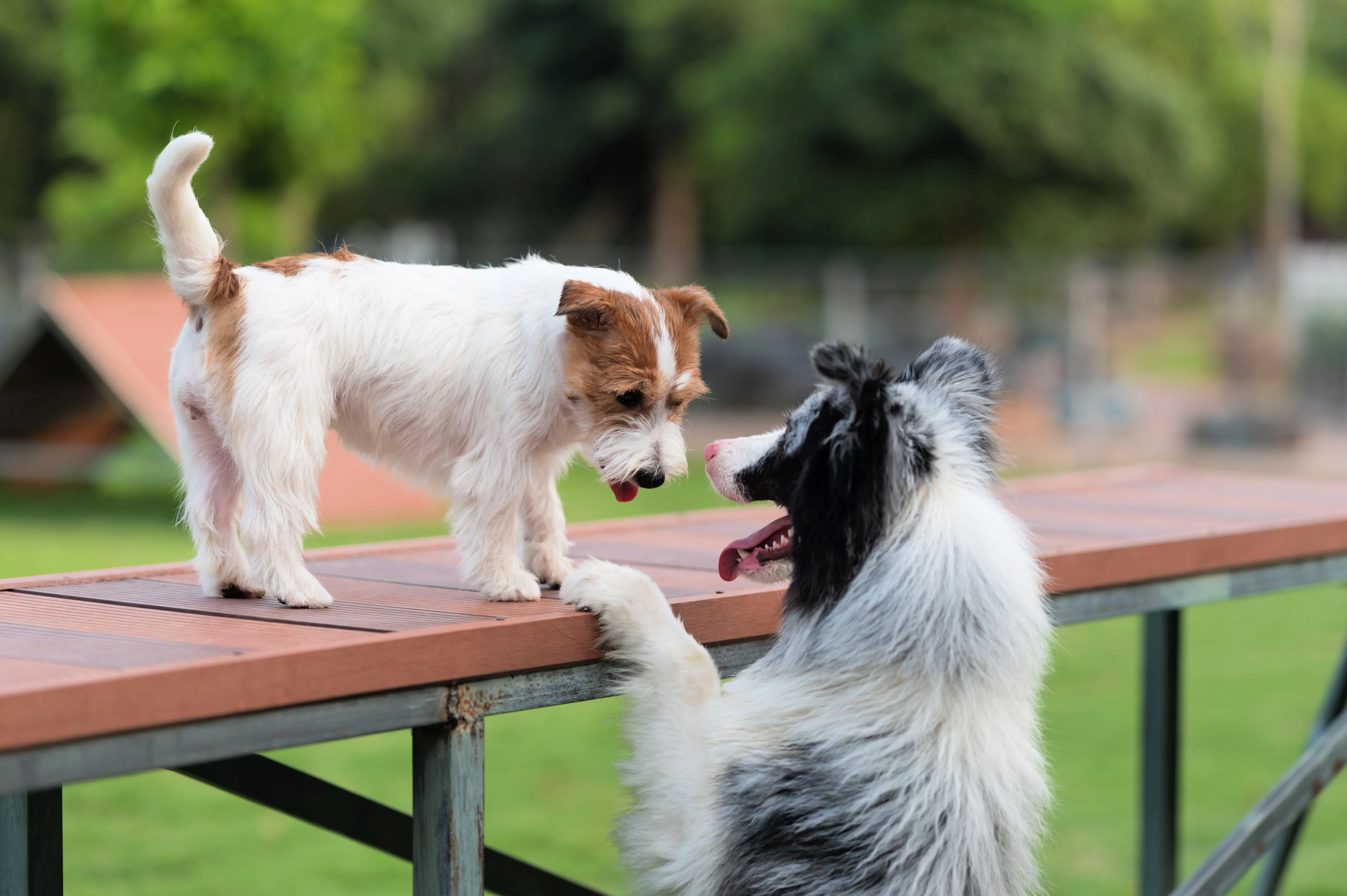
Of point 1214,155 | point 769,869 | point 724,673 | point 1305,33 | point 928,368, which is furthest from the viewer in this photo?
point 1305,33

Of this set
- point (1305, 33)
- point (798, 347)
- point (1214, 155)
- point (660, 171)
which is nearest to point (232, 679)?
point (798, 347)

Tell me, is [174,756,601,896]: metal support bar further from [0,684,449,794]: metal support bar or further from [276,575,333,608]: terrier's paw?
[0,684,449,794]: metal support bar

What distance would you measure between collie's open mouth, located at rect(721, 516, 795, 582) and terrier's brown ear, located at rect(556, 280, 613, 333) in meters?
0.58

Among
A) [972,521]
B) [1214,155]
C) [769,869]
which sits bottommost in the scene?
[769,869]

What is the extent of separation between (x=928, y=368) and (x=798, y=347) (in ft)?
52.5

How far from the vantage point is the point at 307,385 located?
2.58 metres

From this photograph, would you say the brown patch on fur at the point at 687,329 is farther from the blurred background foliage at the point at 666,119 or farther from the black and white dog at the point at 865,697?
the blurred background foliage at the point at 666,119

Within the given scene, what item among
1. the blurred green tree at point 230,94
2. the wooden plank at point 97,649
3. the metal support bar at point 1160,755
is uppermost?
the blurred green tree at point 230,94

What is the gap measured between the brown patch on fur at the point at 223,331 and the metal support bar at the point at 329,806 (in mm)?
755

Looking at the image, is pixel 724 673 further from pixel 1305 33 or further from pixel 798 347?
pixel 1305 33

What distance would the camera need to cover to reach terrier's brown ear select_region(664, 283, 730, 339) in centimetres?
277

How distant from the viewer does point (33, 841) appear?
2795 millimetres

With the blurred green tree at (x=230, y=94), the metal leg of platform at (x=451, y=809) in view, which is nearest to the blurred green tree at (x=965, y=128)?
the blurred green tree at (x=230, y=94)

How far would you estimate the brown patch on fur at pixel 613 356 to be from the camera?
2.54 metres
